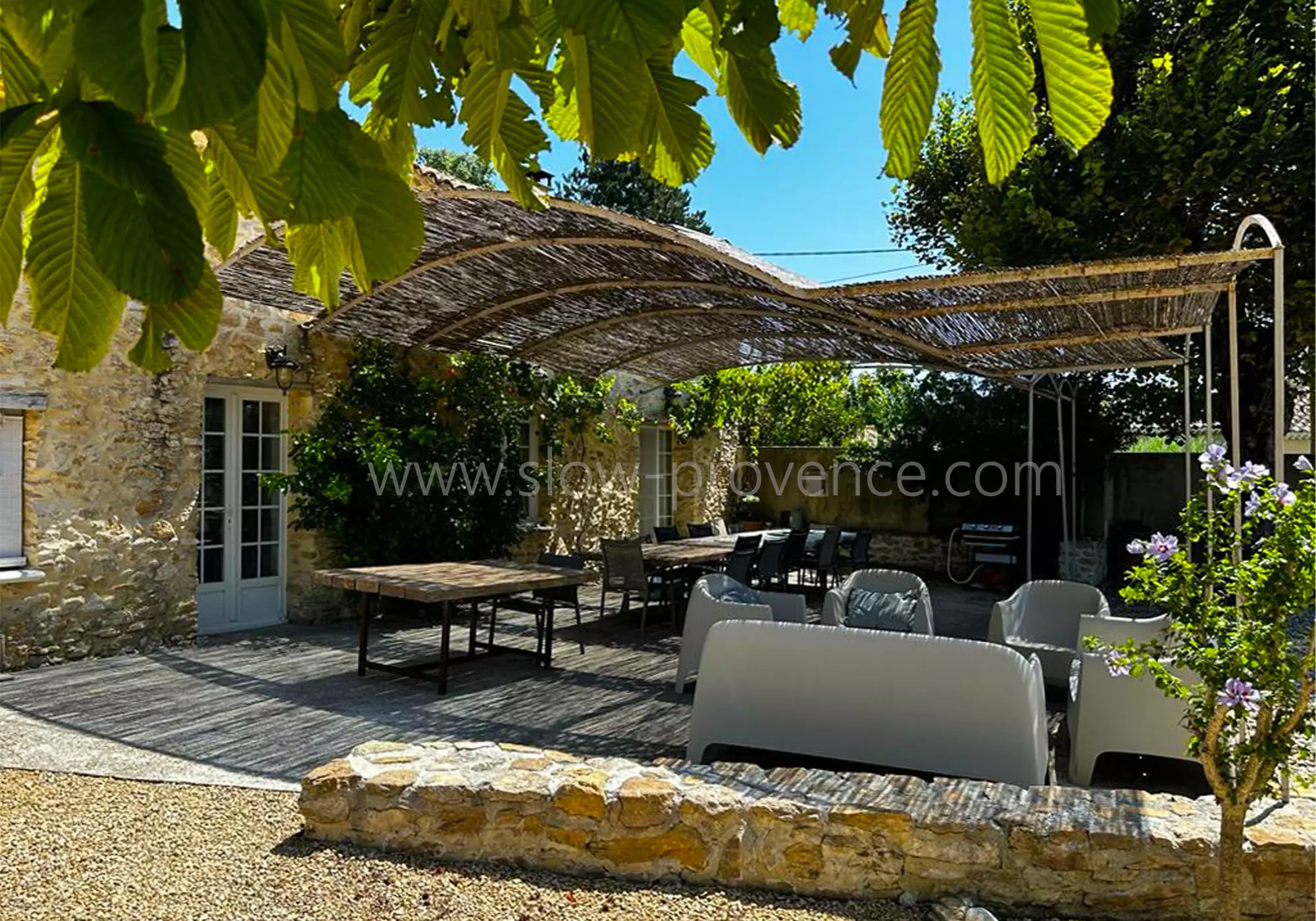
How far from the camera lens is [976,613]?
31.3 ft

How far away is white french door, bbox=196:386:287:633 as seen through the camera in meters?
7.55

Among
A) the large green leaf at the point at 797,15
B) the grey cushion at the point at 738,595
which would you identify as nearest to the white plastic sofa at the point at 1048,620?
the grey cushion at the point at 738,595

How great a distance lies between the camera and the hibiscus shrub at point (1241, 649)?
2.45 meters

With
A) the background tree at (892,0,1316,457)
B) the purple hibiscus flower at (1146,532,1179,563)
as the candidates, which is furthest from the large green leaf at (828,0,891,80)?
Result: the background tree at (892,0,1316,457)

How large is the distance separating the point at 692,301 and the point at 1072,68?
685 centimetres

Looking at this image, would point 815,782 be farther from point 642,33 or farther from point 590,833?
point 642,33

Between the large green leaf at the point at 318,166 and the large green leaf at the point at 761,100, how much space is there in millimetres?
550

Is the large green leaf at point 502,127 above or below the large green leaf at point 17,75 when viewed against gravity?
above

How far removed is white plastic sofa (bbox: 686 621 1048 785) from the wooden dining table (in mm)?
1873

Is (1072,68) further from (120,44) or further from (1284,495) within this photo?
(1284,495)

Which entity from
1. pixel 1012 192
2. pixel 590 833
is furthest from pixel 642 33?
pixel 1012 192

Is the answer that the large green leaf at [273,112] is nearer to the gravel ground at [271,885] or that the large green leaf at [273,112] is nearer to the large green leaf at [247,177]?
the large green leaf at [247,177]

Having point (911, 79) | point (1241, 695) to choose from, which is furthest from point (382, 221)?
point (1241, 695)

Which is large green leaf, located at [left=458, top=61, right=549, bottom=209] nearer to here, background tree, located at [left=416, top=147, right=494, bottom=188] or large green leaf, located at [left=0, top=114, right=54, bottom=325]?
large green leaf, located at [left=0, top=114, right=54, bottom=325]
